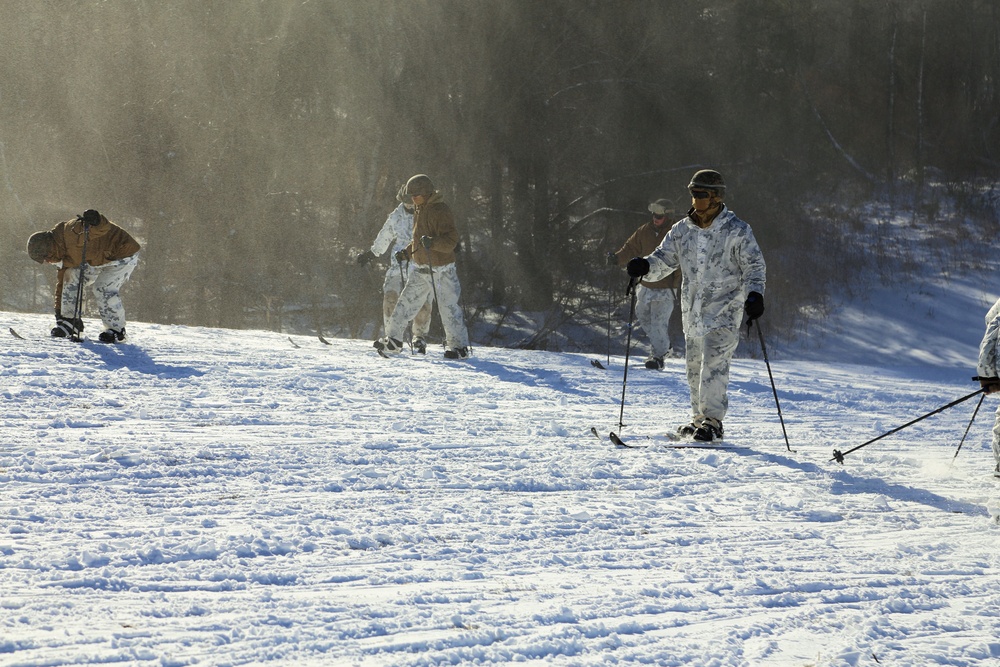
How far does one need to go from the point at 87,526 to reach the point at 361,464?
5.34 ft

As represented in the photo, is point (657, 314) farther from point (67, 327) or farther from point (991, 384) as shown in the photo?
point (67, 327)

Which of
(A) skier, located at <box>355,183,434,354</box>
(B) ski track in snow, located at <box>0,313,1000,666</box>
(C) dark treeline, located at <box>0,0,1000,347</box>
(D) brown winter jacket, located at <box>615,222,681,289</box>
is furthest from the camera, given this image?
(C) dark treeline, located at <box>0,0,1000,347</box>

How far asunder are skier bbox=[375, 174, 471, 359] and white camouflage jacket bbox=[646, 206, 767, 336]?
4.07 meters

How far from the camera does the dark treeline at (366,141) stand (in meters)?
24.0

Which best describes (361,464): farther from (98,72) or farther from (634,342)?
(98,72)

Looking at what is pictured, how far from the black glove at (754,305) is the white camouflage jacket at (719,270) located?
0.17 m

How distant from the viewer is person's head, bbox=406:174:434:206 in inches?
400

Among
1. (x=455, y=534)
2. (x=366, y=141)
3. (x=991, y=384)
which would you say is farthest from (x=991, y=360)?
(x=366, y=141)

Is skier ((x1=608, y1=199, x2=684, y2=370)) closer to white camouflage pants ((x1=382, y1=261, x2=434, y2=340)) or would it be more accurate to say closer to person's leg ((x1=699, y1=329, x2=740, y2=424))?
white camouflage pants ((x1=382, y1=261, x2=434, y2=340))

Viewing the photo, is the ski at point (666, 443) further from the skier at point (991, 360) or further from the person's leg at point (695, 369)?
the skier at point (991, 360)

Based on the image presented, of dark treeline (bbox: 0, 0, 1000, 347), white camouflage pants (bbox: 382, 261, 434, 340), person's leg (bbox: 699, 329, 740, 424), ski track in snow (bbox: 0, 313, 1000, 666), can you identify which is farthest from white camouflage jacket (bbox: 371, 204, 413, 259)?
dark treeline (bbox: 0, 0, 1000, 347)

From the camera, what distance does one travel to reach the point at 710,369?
625 centimetres

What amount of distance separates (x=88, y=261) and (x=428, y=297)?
3303 millimetres

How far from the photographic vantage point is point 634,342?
21672 millimetres
